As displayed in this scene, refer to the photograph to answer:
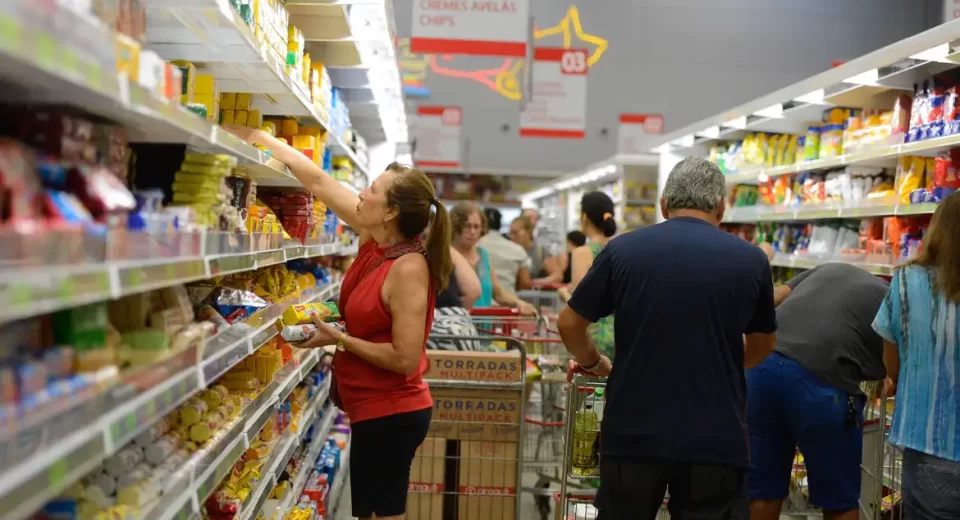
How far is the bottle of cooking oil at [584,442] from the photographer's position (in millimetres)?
3305

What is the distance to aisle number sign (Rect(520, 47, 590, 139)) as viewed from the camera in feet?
40.2

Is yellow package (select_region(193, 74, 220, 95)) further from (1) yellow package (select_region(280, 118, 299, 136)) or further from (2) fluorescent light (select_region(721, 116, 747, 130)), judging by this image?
(2) fluorescent light (select_region(721, 116, 747, 130))

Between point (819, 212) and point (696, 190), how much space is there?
3.38 meters

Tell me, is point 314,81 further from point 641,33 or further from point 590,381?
point 641,33

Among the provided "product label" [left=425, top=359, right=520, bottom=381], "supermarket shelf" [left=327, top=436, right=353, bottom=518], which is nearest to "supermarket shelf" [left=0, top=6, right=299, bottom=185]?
"product label" [left=425, top=359, right=520, bottom=381]

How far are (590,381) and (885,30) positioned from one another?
53.8 feet

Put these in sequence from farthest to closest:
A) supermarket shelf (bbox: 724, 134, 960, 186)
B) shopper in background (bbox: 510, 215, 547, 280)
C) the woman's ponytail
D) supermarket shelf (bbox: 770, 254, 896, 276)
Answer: shopper in background (bbox: 510, 215, 547, 280) → supermarket shelf (bbox: 770, 254, 896, 276) → supermarket shelf (bbox: 724, 134, 960, 186) → the woman's ponytail

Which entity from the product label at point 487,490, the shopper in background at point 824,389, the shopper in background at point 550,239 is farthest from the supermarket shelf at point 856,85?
the shopper in background at point 550,239

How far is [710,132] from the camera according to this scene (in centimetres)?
785

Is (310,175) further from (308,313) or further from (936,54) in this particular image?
(936,54)

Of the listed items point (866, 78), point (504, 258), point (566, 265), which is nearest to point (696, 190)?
point (866, 78)

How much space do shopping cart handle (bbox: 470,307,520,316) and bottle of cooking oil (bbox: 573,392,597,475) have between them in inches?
90.4

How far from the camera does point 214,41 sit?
249 cm

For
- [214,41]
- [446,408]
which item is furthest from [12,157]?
[446,408]
